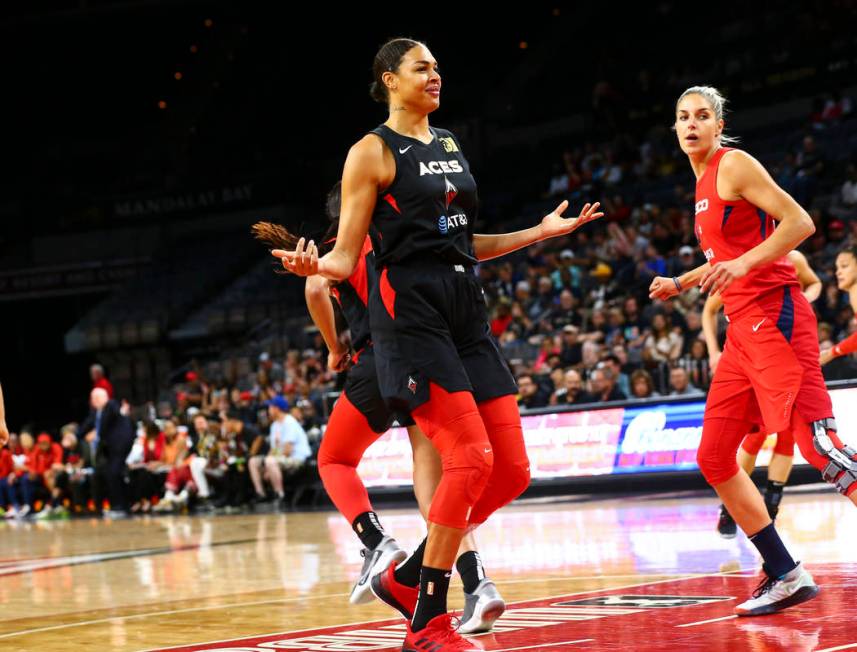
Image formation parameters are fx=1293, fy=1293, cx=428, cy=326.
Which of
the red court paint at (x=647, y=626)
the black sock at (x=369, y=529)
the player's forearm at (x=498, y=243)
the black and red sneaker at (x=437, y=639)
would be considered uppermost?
the player's forearm at (x=498, y=243)

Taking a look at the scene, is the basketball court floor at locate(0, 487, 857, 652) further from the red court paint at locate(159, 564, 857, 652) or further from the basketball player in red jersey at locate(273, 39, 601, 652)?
the basketball player in red jersey at locate(273, 39, 601, 652)

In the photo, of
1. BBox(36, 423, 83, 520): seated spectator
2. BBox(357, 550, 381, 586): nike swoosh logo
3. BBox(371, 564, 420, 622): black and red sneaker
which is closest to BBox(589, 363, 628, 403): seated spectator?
BBox(357, 550, 381, 586): nike swoosh logo

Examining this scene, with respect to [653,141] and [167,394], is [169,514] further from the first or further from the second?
[653,141]

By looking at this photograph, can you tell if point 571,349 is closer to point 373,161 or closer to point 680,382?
point 680,382

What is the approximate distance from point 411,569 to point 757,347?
70.8 inches

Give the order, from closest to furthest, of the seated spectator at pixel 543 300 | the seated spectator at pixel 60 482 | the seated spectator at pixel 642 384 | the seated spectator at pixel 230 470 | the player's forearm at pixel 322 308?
the player's forearm at pixel 322 308 < the seated spectator at pixel 642 384 < the seated spectator at pixel 230 470 < the seated spectator at pixel 543 300 < the seated spectator at pixel 60 482

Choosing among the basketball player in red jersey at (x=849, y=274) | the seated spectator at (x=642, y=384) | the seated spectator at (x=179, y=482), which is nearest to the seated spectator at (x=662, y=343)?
the seated spectator at (x=642, y=384)

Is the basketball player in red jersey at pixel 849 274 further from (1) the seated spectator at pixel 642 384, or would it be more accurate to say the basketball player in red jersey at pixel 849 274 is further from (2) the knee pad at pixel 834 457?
(1) the seated spectator at pixel 642 384

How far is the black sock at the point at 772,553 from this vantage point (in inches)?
216

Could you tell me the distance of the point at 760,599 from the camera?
545cm

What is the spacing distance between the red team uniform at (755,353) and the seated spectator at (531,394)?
947cm

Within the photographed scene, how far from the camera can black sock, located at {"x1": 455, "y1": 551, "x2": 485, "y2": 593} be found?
5359 mm

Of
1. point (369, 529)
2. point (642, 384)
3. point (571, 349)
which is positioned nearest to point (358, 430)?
point (369, 529)

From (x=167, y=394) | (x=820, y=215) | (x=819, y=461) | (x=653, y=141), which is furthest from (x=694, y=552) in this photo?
(x=167, y=394)
